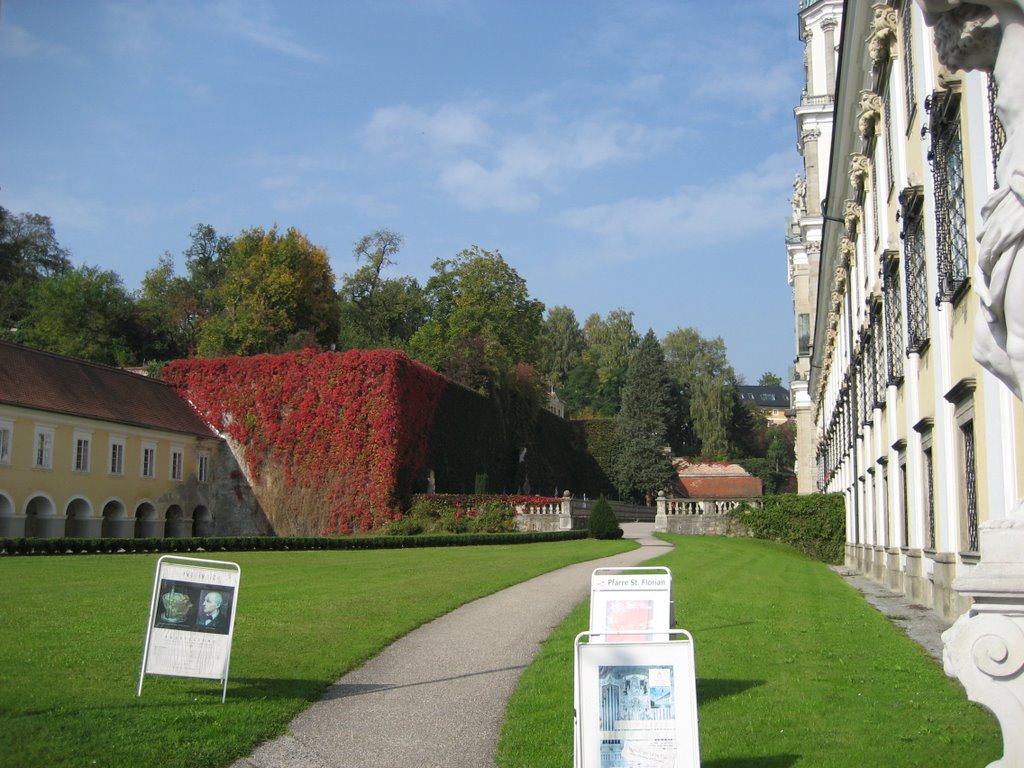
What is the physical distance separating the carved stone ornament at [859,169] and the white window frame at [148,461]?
116 feet

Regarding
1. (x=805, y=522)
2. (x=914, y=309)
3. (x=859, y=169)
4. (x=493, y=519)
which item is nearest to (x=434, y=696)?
(x=914, y=309)

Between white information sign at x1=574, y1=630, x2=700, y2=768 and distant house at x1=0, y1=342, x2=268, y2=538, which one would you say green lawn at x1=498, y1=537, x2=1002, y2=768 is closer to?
white information sign at x1=574, y1=630, x2=700, y2=768

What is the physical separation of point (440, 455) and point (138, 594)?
36.5 m

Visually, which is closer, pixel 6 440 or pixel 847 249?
pixel 847 249

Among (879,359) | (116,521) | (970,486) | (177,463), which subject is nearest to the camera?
(970,486)

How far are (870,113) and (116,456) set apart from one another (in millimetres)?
36231

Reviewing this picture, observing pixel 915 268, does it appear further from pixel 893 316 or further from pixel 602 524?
pixel 602 524

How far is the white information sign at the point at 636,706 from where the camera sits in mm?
5652

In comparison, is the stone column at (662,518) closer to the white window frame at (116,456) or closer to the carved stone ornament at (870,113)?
the white window frame at (116,456)

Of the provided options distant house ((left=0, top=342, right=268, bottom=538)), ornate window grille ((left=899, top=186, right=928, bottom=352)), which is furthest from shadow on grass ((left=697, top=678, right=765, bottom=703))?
distant house ((left=0, top=342, right=268, bottom=538))

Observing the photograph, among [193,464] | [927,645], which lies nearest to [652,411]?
Answer: [193,464]

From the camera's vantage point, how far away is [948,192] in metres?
13.8

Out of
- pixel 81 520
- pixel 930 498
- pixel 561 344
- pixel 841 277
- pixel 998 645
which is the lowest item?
pixel 81 520

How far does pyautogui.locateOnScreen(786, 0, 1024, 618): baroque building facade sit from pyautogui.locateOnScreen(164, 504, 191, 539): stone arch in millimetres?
32145
